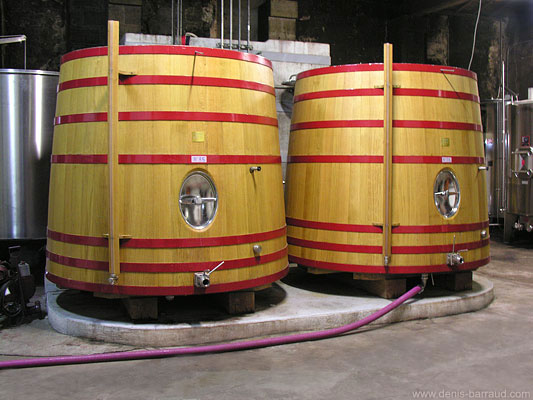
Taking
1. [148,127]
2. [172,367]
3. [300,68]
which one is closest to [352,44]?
[300,68]

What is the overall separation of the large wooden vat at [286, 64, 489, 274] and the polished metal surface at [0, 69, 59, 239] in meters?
2.50

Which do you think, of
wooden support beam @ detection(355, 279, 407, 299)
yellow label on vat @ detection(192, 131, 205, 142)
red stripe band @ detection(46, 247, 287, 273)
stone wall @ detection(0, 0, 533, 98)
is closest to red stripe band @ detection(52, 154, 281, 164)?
yellow label on vat @ detection(192, 131, 205, 142)

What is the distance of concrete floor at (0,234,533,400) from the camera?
3176 mm

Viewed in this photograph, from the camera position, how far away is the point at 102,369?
3496 millimetres

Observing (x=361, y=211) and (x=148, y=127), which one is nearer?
(x=148, y=127)

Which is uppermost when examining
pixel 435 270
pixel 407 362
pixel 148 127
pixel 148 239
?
pixel 148 127

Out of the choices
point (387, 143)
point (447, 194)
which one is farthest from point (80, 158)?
point (447, 194)

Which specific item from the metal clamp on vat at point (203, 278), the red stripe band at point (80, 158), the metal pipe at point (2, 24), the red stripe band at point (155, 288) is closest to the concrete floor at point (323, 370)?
the red stripe band at point (155, 288)

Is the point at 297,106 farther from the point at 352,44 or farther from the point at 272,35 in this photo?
the point at 352,44

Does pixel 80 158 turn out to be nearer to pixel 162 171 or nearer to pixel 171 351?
pixel 162 171

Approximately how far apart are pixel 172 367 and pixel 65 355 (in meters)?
0.72

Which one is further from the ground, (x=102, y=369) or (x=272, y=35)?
(x=272, y=35)

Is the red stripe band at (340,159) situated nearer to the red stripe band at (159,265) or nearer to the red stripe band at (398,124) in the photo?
the red stripe band at (398,124)

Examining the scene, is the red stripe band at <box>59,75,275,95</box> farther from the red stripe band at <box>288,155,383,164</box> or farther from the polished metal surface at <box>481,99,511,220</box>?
the polished metal surface at <box>481,99,511,220</box>
